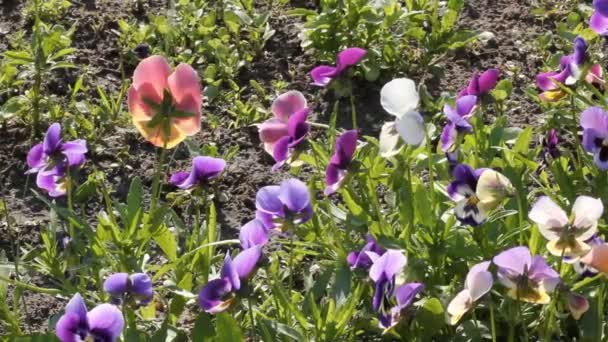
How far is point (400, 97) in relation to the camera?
201cm

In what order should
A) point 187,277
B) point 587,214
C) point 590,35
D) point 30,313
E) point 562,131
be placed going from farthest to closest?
point 590,35 → point 562,131 → point 30,313 → point 187,277 → point 587,214

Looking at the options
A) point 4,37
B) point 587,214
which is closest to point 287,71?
point 4,37

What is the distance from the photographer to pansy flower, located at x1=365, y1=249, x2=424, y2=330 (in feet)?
5.95

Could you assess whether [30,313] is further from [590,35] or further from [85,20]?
[590,35]

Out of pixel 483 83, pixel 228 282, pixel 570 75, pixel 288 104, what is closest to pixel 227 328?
pixel 228 282

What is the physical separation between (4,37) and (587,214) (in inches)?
84.7

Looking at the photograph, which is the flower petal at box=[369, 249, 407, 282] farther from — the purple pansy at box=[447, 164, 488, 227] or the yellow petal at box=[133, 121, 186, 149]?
the yellow petal at box=[133, 121, 186, 149]

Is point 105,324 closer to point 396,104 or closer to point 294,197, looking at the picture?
point 294,197

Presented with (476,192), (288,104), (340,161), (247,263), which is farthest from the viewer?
(288,104)

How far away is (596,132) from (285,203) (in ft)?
1.82

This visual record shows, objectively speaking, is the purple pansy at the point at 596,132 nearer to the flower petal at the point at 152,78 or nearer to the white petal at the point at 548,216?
the white petal at the point at 548,216

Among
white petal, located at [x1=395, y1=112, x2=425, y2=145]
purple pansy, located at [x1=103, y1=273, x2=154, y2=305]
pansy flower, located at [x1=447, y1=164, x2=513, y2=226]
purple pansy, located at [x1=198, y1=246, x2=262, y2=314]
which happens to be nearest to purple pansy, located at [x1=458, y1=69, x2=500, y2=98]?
pansy flower, located at [x1=447, y1=164, x2=513, y2=226]

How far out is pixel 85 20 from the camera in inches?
137

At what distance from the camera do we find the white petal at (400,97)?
2.00 m
